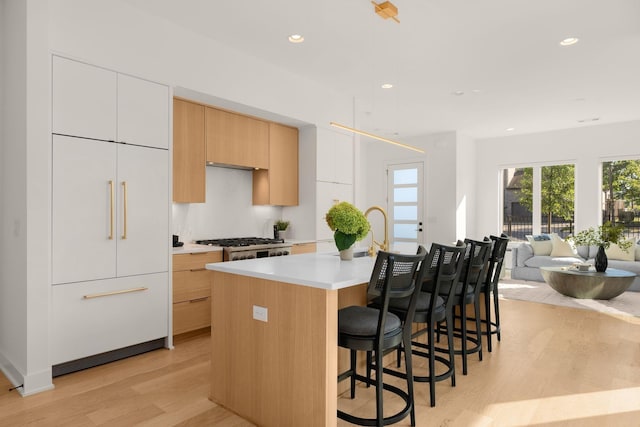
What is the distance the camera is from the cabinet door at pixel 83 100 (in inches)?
114

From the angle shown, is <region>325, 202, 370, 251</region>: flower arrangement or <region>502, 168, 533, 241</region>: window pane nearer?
<region>325, 202, 370, 251</region>: flower arrangement

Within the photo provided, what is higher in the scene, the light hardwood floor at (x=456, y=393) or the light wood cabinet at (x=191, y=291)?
the light wood cabinet at (x=191, y=291)

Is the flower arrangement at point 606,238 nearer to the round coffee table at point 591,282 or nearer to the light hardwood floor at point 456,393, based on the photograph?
the round coffee table at point 591,282

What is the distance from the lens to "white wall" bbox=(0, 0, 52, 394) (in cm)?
271

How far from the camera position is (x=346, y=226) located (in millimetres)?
2812

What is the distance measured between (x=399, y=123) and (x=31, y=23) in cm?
562

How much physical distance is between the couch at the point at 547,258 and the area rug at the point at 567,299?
0.39 meters

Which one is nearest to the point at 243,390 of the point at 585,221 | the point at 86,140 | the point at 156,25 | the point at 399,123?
the point at 86,140

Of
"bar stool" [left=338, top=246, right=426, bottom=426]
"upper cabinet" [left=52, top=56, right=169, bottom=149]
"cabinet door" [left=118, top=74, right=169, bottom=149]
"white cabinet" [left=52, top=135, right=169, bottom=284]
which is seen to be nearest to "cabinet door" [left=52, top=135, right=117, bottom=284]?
"white cabinet" [left=52, top=135, right=169, bottom=284]

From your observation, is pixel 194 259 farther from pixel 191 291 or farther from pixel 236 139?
pixel 236 139

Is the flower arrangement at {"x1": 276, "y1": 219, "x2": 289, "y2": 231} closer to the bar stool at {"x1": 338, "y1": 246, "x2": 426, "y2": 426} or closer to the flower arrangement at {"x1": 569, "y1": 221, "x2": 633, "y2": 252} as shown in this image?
the bar stool at {"x1": 338, "y1": 246, "x2": 426, "y2": 426}

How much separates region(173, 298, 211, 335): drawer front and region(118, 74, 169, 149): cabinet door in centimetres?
144

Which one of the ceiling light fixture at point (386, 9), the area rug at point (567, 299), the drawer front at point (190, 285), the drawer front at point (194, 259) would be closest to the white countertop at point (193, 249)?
the drawer front at point (194, 259)

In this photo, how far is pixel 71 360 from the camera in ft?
9.78
